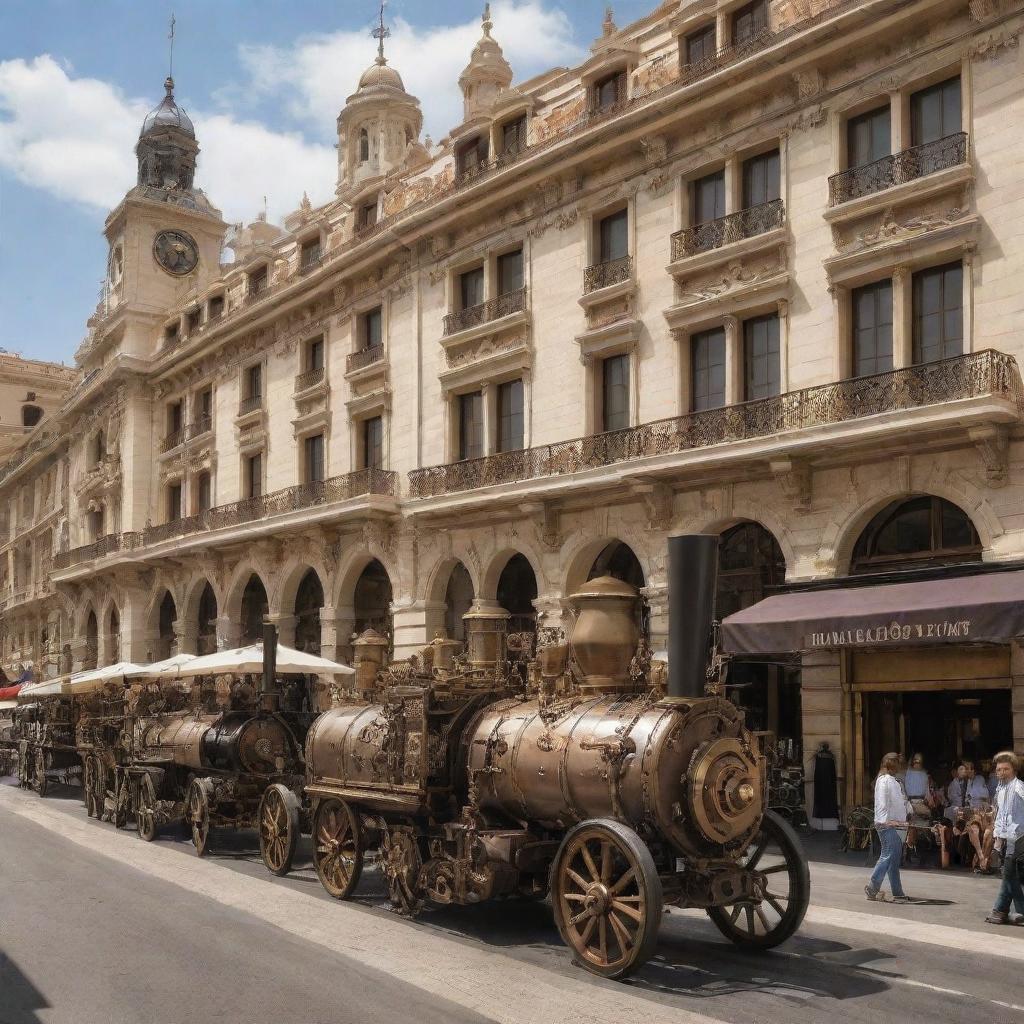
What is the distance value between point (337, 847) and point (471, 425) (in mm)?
14017

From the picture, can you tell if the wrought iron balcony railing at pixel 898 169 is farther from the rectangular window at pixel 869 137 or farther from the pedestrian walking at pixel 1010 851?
the pedestrian walking at pixel 1010 851

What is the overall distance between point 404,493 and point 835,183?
450 inches

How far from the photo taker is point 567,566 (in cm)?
2195

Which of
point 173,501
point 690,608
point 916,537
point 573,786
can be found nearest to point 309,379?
point 173,501

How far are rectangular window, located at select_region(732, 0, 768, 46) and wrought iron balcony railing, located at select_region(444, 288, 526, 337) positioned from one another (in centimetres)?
606

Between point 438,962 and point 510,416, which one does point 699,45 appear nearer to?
point 510,416

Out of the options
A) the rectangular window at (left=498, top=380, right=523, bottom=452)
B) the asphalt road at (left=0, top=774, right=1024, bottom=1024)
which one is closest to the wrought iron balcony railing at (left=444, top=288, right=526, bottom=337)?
the rectangular window at (left=498, top=380, right=523, bottom=452)

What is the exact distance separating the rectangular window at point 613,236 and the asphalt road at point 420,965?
12.7 m

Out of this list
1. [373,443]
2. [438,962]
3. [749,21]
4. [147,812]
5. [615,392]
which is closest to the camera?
[438,962]

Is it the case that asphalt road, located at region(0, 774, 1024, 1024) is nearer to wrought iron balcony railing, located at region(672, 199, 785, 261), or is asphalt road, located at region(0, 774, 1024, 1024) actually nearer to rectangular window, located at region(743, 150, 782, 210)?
wrought iron balcony railing, located at region(672, 199, 785, 261)

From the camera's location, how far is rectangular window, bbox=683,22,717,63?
67.2 feet

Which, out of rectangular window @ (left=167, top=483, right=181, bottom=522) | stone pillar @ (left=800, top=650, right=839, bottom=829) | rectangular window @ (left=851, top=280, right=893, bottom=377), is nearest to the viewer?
stone pillar @ (left=800, top=650, right=839, bottom=829)

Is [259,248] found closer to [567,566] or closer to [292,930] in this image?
[567,566]

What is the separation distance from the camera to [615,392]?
2184 cm
